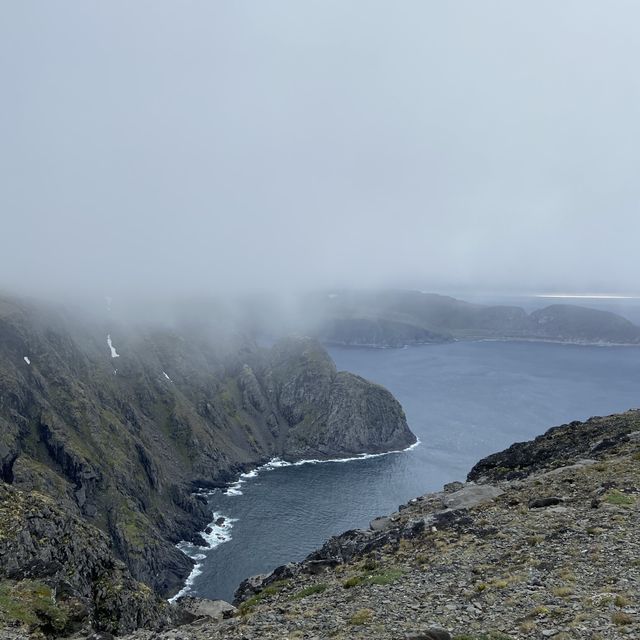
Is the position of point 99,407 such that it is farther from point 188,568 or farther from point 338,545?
point 338,545

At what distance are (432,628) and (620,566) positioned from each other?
943cm

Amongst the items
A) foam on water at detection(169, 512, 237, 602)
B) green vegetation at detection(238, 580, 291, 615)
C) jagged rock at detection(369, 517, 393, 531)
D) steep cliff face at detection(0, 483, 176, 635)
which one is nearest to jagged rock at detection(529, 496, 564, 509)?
jagged rock at detection(369, 517, 393, 531)

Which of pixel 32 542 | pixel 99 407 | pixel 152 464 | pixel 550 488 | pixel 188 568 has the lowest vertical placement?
pixel 188 568

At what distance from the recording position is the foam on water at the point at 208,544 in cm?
13335

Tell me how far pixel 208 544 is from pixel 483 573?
461 feet

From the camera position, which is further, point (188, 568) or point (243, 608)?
point (188, 568)

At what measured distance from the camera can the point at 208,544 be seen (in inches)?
5812

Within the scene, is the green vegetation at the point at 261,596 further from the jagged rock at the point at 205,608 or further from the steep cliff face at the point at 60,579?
the steep cliff face at the point at 60,579

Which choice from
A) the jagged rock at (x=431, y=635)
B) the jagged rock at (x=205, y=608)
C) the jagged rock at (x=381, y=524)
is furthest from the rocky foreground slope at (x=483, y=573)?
the jagged rock at (x=205, y=608)

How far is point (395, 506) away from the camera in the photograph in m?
160

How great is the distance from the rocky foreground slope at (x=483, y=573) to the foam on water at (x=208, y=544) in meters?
108

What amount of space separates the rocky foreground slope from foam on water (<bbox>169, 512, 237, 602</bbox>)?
107720 millimetres

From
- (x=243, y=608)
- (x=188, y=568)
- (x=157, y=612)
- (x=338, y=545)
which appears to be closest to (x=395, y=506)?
(x=188, y=568)

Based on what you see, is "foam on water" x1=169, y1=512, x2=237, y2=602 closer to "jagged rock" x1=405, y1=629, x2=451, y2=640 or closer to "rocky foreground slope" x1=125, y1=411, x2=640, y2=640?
"rocky foreground slope" x1=125, y1=411, x2=640, y2=640
